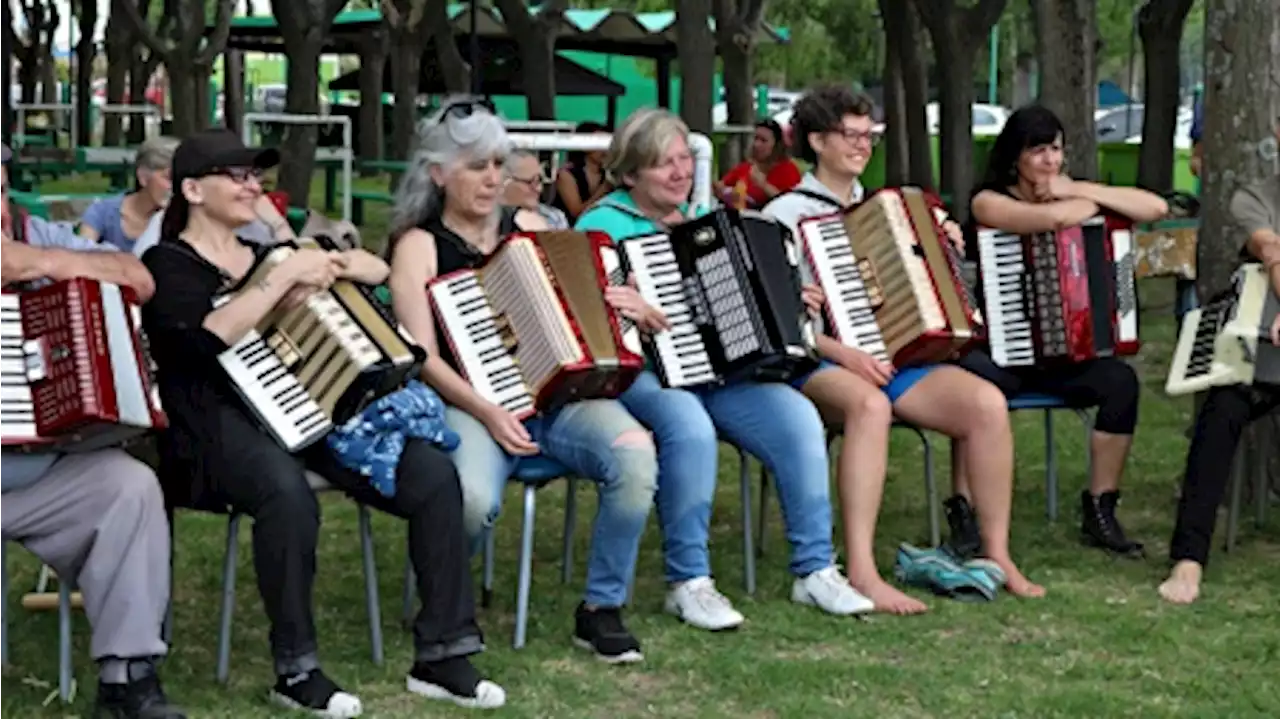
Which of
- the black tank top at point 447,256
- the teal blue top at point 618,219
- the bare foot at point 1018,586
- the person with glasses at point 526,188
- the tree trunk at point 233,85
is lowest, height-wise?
the bare foot at point 1018,586

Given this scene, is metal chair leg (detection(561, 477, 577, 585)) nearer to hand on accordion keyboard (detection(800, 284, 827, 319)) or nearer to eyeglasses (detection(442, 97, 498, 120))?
hand on accordion keyboard (detection(800, 284, 827, 319))

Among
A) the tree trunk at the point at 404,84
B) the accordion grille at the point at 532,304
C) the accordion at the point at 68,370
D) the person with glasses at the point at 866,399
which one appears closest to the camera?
the accordion at the point at 68,370

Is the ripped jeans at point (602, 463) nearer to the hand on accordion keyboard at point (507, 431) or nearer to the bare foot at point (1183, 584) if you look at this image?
the hand on accordion keyboard at point (507, 431)

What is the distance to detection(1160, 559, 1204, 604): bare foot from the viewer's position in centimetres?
660

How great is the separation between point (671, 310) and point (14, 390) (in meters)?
1.98

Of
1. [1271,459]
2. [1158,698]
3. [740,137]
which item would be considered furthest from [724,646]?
[740,137]

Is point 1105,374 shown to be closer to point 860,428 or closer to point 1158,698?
point 860,428

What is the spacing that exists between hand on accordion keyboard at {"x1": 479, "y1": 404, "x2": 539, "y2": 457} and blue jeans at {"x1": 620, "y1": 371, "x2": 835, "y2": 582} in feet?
1.59

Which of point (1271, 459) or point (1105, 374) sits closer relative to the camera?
point (1105, 374)

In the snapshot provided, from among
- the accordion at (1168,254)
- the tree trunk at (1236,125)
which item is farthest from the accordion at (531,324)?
the accordion at (1168,254)

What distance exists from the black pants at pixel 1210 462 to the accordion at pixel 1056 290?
0.44 meters

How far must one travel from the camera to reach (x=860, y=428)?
653 cm

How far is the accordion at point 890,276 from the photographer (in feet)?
21.3

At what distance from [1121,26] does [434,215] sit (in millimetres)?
33266
